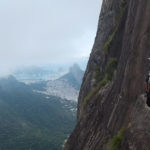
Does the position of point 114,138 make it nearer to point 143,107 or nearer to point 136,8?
point 143,107

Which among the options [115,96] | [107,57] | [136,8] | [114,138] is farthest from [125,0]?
[114,138]

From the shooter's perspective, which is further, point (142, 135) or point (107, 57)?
point (107, 57)

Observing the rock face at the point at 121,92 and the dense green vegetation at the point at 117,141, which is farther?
the dense green vegetation at the point at 117,141

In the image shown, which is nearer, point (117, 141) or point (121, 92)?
point (117, 141)

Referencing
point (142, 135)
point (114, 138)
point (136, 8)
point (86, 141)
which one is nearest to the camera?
point (142, 135)

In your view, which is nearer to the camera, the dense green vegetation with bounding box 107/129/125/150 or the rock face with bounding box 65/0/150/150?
the rock face with bounding box 65/0/150/150

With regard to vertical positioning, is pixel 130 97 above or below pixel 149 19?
below

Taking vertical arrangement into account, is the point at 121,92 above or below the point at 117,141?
above

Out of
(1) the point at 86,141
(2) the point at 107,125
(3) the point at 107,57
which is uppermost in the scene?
(3) the point at 107,57
